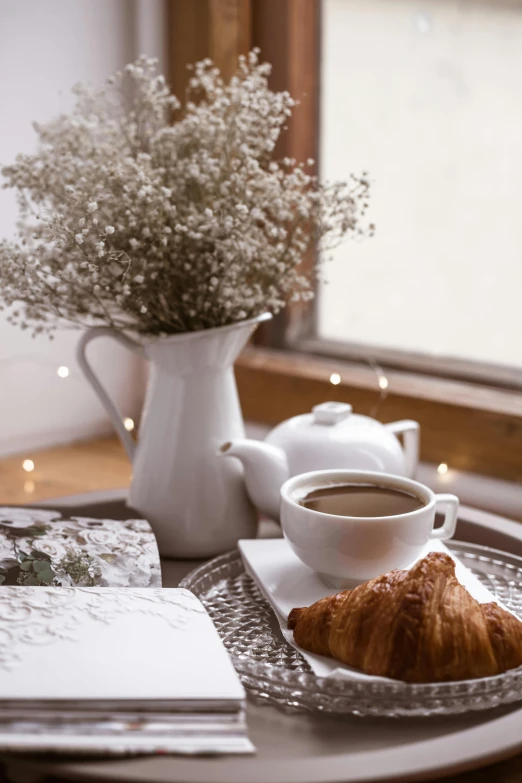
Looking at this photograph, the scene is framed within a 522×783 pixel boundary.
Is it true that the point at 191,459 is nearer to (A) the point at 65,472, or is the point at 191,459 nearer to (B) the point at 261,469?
(B) the point at 261,469

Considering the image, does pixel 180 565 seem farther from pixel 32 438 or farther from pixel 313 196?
pixel 32 438

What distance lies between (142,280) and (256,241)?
0.40 feet

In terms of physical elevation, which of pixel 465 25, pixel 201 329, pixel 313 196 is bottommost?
pixel 201 329

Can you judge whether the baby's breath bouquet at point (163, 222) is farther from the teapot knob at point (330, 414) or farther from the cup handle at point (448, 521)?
the cup handle at point (448, 521)

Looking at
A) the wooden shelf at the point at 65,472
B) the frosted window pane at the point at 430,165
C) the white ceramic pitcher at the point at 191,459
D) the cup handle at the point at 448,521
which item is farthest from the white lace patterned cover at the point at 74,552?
the frosted window pane at the point at 430,165

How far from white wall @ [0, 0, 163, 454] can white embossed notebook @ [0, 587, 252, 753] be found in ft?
2.88

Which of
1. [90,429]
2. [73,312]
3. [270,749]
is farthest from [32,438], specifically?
[270,749]

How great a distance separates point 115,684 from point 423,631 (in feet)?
0.70

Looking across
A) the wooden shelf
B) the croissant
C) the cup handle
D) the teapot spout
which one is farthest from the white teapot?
the wooden shelf

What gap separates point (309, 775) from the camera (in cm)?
57

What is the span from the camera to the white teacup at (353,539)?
77cm

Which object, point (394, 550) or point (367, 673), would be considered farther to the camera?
point (394, 550)

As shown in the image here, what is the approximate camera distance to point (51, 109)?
1484 millimetres

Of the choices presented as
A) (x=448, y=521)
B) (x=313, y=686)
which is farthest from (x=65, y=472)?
(x=313, y=686)
